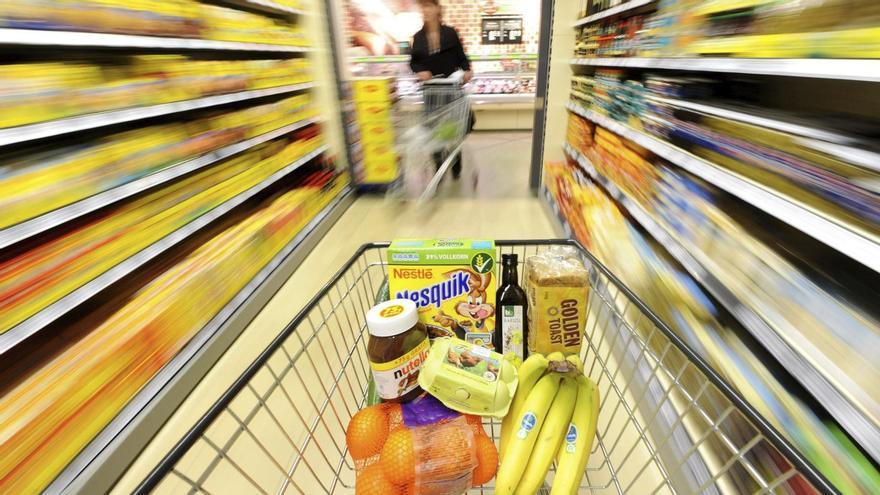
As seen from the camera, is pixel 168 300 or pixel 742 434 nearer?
pixel 742 434

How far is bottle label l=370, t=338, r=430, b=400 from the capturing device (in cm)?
79

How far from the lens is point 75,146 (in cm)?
129

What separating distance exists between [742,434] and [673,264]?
0.65 metres

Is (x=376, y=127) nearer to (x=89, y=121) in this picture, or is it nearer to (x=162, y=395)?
(x=89, y=121)

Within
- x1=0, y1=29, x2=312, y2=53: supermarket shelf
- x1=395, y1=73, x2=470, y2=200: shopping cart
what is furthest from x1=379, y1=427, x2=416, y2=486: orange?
x1=395, y1=73, x2=470, y2=200: shopping cart

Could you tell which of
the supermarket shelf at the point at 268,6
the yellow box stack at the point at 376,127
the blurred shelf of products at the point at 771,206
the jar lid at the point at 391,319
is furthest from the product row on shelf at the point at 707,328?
the supermarket shelf at the point at 268,6

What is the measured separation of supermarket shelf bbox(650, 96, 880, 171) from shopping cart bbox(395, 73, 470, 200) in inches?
85.8

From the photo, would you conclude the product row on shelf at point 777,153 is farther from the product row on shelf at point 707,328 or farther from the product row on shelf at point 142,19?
the product row on shelf at point 142,19

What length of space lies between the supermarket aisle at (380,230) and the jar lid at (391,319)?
1109mm

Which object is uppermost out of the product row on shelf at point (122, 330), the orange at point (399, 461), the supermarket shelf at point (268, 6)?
the supermarket shelf at point (268, 6)

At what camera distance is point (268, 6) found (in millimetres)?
2473

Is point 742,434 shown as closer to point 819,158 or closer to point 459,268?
point 819,158

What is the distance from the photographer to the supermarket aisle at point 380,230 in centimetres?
149

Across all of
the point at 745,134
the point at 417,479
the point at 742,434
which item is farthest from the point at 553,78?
the point at 417,479
